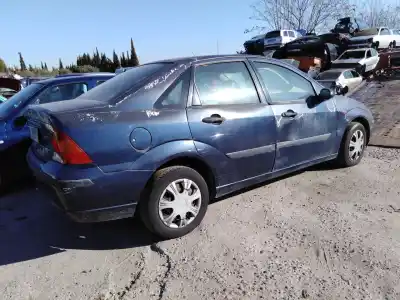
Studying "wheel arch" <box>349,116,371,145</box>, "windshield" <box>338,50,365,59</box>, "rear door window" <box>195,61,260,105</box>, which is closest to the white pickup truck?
"windshield" <box>338,50,365,59</box>

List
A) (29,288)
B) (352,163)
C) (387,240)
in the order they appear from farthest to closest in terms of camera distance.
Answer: (352,163)
(387,240)
(29,288)

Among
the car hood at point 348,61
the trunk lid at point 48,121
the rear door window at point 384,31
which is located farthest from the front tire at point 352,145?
the rear door window at point 384,31

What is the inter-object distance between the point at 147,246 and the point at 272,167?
5.15ft

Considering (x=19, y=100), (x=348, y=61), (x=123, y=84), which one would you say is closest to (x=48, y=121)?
(x=123, y=84)

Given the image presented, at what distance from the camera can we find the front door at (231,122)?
344 centimetres

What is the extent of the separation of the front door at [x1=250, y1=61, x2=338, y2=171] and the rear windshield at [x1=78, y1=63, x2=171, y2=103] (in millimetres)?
1129

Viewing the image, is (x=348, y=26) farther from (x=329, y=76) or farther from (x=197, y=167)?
(x=197, y=167)

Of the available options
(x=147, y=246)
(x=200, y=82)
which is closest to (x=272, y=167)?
(x=200, y=82)

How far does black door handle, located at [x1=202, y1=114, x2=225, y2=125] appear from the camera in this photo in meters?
3.43

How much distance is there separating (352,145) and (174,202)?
2.90m

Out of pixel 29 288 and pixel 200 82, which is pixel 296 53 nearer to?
pixel 200 82

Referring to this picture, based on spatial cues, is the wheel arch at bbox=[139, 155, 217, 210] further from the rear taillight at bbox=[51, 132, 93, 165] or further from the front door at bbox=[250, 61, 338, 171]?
the front door at bbox=[250, 61, 338, 171]

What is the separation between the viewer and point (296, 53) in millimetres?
20000

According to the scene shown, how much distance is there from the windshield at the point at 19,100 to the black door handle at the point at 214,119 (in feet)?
9.15
